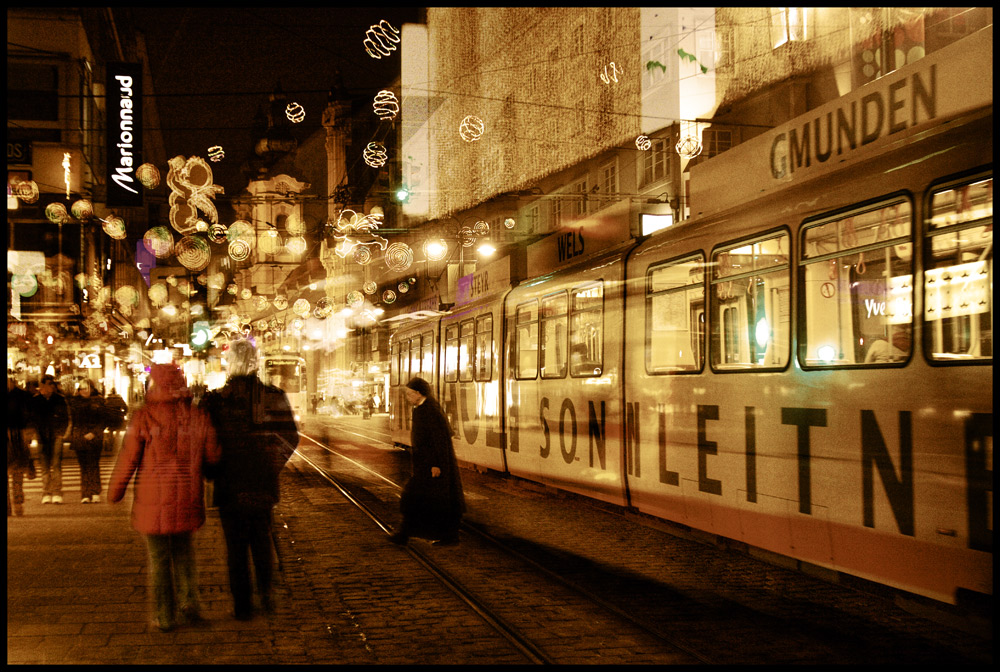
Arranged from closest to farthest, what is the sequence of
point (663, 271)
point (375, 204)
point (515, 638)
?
1. point (515, 638)
2. point (663, 271)
3. point (375, 204)

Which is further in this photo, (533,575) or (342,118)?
(342,118)

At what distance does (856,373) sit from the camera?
634 cm

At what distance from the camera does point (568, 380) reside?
38.0 feet

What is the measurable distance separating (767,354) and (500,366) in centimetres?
710

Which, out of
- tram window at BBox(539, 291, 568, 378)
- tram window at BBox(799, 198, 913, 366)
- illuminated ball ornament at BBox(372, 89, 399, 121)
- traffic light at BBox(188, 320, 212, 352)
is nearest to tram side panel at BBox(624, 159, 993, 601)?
tram window at BBox(799, 198, 913, 366)

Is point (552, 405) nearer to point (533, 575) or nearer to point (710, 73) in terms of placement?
point (533, 575)

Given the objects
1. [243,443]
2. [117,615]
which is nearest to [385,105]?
[243,443]

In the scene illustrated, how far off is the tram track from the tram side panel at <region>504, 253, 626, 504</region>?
1432 mm

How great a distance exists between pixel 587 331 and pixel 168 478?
576 cm

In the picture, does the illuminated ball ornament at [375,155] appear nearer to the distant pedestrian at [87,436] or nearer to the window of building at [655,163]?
the distant pedestrian at [87,436]

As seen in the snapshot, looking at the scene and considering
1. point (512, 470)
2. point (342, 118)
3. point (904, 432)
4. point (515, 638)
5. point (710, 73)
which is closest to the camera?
point (904, 432)

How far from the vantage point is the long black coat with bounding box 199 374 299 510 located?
268 inches

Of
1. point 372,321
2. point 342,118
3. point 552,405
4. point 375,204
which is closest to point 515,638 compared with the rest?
point 552,405

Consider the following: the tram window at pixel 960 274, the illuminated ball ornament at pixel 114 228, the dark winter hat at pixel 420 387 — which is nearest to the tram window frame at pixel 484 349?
the dark winter hat at pixel 420 387
